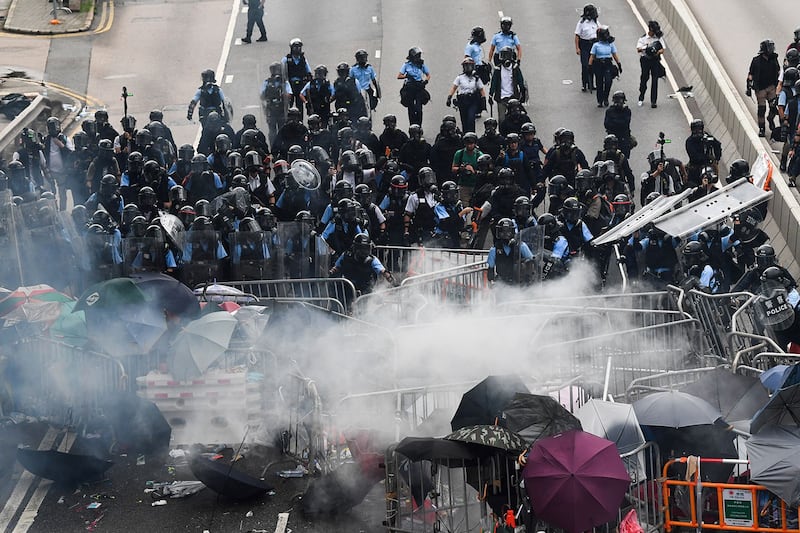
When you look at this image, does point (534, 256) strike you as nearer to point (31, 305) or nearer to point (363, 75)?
point (31, 305)

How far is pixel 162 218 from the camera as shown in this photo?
1816cm

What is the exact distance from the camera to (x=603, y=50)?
25422mm

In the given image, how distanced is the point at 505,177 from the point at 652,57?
280 inches

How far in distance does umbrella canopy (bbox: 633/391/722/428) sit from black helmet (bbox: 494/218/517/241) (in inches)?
183

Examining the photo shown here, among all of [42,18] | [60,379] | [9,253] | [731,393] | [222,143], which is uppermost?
[42,18]

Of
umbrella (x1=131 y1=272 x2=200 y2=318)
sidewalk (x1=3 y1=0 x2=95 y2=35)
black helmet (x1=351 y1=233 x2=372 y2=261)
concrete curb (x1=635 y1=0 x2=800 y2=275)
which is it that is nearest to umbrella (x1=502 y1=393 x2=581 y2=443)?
umbrella (x1=131 y1=272 x2=200 y2=318)

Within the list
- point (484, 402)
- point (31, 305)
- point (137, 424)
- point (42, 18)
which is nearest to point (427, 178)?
point (31, 305)

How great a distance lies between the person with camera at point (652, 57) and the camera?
993 inches

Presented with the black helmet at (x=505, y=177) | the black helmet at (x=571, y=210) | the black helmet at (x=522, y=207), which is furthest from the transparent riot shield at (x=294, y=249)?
the black helmet at (x=571, y=210)

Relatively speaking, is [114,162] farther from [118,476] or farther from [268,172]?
[118,476]

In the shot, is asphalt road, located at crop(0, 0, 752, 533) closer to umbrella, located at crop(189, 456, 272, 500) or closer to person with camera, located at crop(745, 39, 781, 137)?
person with camera, located at crop(745, 39, 781, 137)

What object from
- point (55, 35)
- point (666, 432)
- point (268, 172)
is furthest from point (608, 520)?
point (55, 35)

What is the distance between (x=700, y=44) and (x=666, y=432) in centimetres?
1645

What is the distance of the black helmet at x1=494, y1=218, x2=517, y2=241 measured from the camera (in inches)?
683
